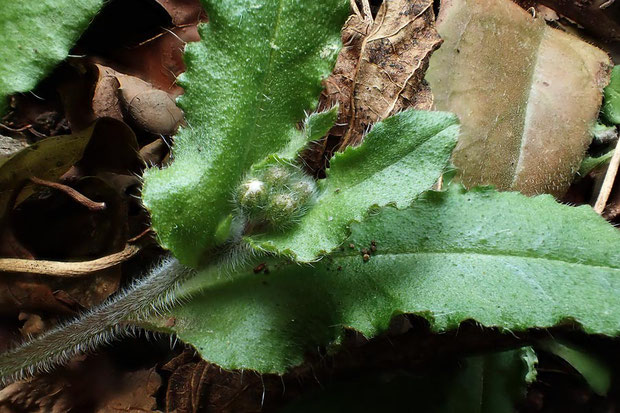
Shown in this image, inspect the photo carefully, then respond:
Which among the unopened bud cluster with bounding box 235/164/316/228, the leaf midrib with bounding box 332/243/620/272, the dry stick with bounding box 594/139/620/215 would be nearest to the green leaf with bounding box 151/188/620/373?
the leaf midrib with bounding box 332/243/620/272

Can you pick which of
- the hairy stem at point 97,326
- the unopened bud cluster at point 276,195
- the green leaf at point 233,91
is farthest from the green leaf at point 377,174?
the hairy stem at point 97,326

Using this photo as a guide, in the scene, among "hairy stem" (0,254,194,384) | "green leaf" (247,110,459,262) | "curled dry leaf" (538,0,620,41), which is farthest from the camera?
"curled dry leaf" (538,0,620,41)

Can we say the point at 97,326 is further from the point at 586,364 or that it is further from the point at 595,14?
the point at 595,14

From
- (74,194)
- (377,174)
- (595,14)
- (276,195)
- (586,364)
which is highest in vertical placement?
(595,14)

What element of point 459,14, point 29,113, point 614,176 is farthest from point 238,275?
point 614,176

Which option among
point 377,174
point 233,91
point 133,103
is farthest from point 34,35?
point 377,174

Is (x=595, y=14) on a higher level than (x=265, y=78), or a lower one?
higher

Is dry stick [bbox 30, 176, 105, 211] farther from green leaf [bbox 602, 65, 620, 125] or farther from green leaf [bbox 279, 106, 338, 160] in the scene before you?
green leaf [bbox 602, 65, 620, 125]

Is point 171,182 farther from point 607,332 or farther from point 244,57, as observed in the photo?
point 607,332
